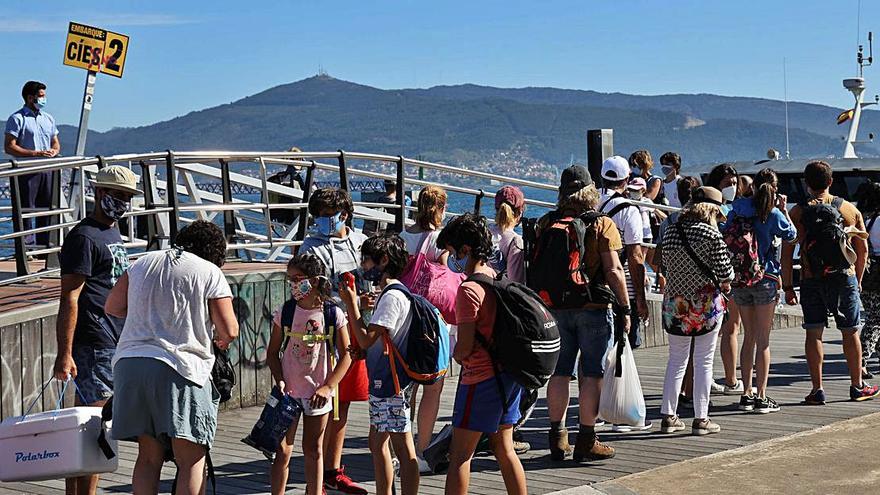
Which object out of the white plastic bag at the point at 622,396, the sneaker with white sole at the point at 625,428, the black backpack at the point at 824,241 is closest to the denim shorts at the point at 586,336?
the white plastic bag at the point at 622,396

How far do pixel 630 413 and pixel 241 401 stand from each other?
3037 mm

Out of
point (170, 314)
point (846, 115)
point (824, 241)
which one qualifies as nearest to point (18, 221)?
point (170, 314)

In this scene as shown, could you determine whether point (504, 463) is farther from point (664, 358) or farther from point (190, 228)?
point (664, 358)

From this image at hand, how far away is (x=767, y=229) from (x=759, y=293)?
45cm

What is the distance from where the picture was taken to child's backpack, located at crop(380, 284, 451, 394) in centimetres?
647

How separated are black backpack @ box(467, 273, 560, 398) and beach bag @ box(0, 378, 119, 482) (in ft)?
5.65

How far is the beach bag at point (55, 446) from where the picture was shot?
231 inches

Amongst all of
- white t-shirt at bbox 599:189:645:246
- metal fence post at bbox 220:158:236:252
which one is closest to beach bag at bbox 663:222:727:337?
white t-shirt at bbox 599:189:645:246

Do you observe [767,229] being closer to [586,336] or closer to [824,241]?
[824,241]

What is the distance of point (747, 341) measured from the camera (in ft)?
31.4

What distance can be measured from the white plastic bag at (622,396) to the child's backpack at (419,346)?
185cm

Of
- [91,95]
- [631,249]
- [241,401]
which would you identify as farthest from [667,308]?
[91,95]

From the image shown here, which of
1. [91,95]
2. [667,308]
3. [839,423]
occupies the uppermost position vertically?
[91,95]

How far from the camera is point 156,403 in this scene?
18.3 ft
